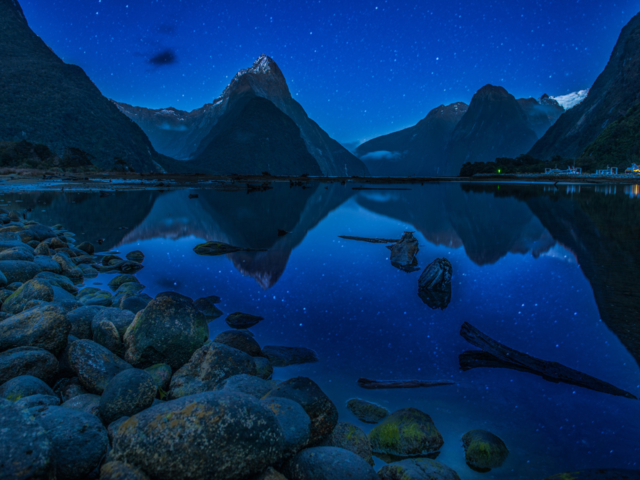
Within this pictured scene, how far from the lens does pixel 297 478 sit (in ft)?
13.6

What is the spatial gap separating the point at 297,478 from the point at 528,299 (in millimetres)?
11220

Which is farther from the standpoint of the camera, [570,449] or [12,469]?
[570,449]

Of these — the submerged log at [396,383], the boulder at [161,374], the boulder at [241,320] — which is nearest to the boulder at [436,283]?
the submerged log at [396,383]

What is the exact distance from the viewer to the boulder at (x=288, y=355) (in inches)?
323

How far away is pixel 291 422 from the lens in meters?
4.61

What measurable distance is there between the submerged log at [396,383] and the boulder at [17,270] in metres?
10.8

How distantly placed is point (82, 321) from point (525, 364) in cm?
962

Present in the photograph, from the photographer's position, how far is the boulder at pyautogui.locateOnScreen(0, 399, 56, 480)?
312cm

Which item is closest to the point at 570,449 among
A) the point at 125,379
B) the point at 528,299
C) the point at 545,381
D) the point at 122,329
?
the point at 545,381

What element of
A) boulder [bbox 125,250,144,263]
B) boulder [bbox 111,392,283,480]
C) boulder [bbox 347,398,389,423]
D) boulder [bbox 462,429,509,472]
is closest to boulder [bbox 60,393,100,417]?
boulder [bbox 111,392,283,480]

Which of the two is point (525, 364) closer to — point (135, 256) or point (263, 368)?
point (263, 368)

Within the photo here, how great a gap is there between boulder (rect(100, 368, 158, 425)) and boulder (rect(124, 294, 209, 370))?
5.71 ft

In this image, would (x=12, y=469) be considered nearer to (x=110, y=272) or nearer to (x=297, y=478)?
(x=297, y=478)

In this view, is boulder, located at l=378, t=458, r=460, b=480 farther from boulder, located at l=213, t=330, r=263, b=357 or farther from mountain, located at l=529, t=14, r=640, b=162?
mountain, located at l=529, t=14, r=640, b=162
